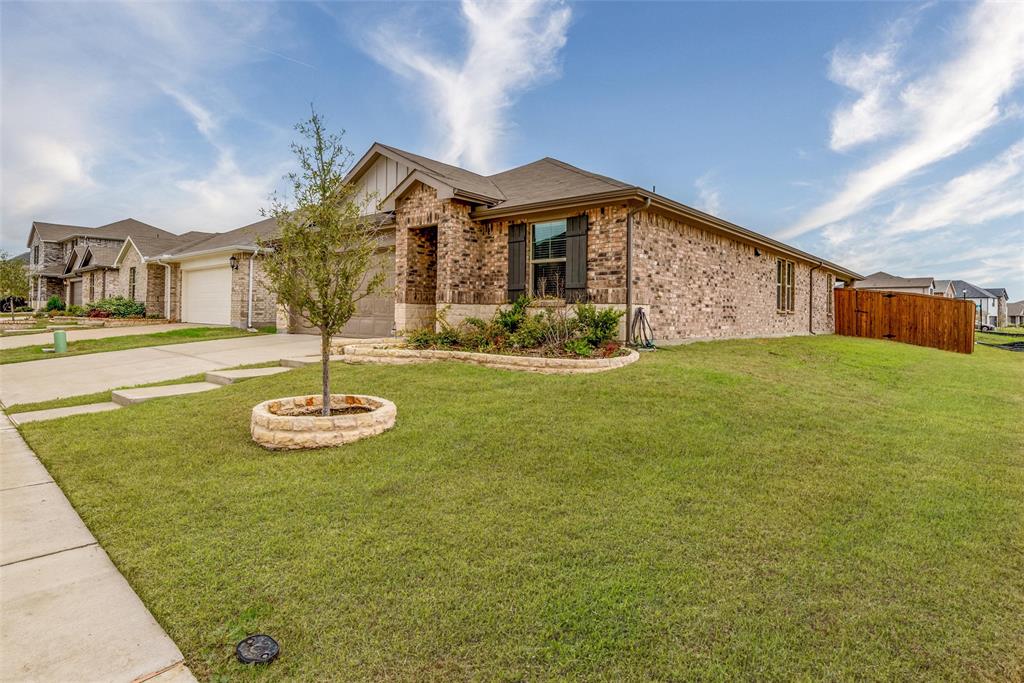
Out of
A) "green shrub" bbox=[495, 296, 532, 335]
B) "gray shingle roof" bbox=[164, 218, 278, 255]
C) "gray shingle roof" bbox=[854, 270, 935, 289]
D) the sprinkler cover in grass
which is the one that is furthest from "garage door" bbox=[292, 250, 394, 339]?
"gray shingle roof" bbox=[854, 270, 935, 289]

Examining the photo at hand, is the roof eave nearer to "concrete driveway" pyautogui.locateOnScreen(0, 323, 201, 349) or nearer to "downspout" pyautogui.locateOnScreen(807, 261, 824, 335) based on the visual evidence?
"downspout" pyautogui.locateOnScreen(807, 261, 824, 335)

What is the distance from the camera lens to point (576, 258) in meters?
10.2

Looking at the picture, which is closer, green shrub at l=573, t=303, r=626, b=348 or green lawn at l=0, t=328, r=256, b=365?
green shrub at l=573, t=303, r=626, b=348

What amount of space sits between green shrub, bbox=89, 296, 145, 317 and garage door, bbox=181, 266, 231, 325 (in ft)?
8.93

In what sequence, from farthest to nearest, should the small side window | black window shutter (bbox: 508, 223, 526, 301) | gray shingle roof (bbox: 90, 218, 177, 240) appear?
1. gray shingle roof (bbox: 90, 218, 177, 240)
2. the small side window
3. black window shutter (bbox: 508, 223, 526, 301)

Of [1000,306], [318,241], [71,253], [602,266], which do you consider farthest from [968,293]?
[71,253]

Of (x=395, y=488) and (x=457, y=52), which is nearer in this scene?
(x=395, y=488)

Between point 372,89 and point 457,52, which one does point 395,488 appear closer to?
point 457,52

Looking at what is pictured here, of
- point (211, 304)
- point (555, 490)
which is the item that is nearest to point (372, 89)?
point (211, 304)

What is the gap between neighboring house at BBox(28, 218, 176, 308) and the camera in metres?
28.7

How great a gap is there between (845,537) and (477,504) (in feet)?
8.04

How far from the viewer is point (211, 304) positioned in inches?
780

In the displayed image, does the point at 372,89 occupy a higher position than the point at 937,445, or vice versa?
the point at 372,89

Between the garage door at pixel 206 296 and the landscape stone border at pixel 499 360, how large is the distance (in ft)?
39.0
